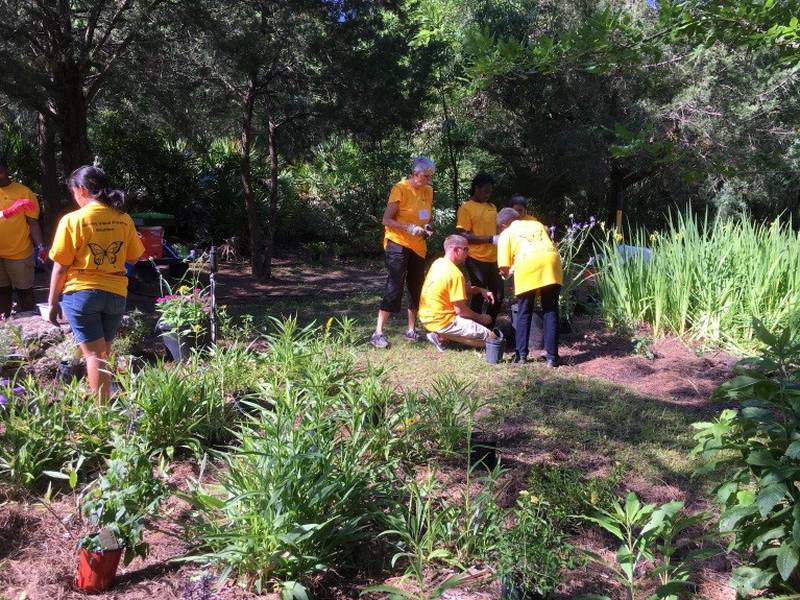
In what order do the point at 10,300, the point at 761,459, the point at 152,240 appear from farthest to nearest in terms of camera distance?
the point at 152,240 < the point at 10,300 < the point at 761,459

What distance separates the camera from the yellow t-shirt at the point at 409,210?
20.2 ft

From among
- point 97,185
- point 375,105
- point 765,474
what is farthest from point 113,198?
point 375,105

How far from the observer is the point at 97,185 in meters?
3.99

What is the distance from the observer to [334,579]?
2840mm

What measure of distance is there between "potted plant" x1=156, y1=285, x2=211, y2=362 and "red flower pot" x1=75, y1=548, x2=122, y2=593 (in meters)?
2.67

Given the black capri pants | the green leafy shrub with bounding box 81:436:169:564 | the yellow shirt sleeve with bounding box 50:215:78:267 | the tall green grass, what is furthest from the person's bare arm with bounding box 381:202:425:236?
the green leafy shrub with bounding box 81:436:169:564

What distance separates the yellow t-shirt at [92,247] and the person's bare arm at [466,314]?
9.54 ft

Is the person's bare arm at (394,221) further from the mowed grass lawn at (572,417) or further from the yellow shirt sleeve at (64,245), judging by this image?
Result: the yellow shirt sleeve at (64,245)

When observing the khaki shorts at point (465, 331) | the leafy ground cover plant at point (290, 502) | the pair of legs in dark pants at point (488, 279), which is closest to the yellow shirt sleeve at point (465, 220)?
the pair of legs in dark pants at point (488, 279)

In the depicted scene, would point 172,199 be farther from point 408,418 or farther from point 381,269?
point 408,418

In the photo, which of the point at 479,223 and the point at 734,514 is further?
the point at 479,223

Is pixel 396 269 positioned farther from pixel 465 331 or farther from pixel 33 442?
pixel 33 442

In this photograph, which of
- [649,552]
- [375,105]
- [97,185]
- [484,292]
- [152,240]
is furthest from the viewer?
[375,105]

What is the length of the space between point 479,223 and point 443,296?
859 mm
